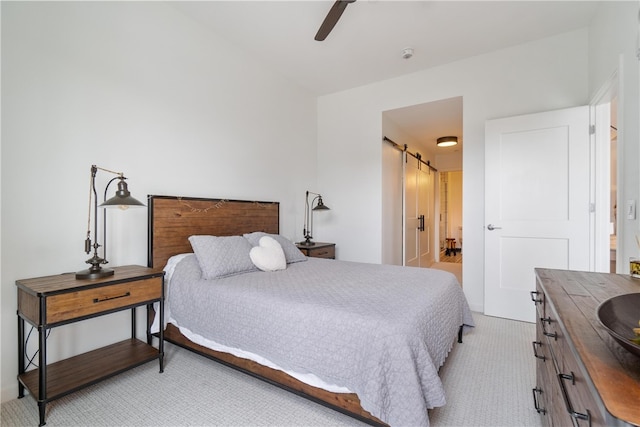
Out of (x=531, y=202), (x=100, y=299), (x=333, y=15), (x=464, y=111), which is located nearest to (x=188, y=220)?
(x=100, y=299)

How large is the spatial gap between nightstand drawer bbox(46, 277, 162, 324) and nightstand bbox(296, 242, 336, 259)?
1882 mm

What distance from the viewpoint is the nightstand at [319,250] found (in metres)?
3.73

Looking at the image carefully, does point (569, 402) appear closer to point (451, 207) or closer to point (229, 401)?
point (229, 401)

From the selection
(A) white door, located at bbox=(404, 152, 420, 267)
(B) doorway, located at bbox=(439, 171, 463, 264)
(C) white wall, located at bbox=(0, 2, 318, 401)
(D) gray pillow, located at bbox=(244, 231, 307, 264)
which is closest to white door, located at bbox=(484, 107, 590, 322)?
(A) white door, located at bbox=(404, 152, 420, 267)

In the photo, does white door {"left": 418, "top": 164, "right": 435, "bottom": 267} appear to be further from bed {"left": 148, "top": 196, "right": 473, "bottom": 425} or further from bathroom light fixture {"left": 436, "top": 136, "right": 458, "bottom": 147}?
bed {"left": 148, "top": 196, "right": 473, "bottom": 425}

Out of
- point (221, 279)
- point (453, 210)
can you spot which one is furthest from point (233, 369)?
point (453, 210)

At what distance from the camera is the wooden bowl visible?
2.43 ft

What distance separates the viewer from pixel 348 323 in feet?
4.89

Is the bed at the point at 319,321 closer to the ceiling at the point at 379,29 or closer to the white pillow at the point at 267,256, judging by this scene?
the white pillow at the point at 267,256

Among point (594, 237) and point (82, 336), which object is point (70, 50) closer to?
point (82, 336)

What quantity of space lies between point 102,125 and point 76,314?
137cm

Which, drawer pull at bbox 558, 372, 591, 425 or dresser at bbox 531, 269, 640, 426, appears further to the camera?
drawer pull at bbox 558, 372, 591, 425

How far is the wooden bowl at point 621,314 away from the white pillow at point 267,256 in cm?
218

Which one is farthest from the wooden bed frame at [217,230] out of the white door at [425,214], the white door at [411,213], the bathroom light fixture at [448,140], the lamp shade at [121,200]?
the bathroom light fixture at [448,140]
